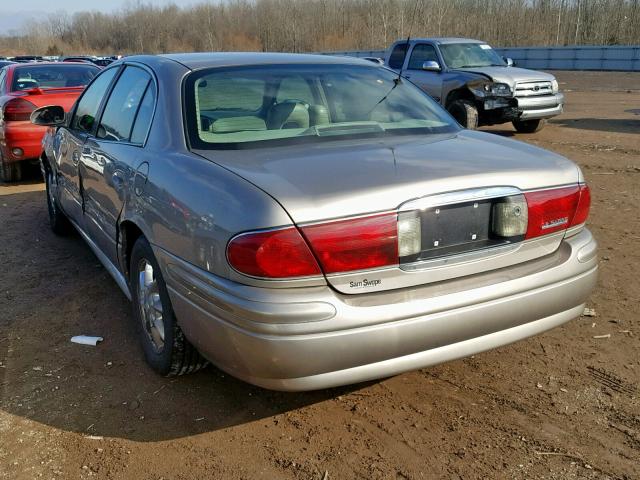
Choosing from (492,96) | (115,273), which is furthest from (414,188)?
(492,96)

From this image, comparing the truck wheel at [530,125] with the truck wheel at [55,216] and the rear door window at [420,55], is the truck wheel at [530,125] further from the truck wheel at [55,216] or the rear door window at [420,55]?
the truck wheel at [55,216]

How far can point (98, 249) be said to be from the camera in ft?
14.7

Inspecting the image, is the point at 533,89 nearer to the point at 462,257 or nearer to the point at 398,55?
the point at 398,55

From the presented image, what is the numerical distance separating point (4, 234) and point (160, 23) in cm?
9317

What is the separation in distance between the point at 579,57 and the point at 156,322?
108ft

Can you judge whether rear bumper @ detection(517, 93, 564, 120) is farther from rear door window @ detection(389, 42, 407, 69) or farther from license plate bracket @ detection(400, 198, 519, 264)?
license plate bracket @ detection(400, 198, 519, 264)

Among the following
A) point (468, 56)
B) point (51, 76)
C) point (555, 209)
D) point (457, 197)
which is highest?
point (457, 197)

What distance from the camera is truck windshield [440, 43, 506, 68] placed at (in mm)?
12613

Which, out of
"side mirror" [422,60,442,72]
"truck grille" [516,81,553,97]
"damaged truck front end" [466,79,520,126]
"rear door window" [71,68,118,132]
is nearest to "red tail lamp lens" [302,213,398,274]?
"rear door window" [71,68,118,132]

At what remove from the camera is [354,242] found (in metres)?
2.48

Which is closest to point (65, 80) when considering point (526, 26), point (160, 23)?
point (526, 26)

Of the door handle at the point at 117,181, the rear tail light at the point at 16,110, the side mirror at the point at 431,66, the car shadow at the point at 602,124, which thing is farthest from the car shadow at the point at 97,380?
the car shadow at the point at 602,124

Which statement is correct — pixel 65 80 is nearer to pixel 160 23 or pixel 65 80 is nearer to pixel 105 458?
pixel 105 458

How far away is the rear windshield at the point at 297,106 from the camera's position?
10.7 ft
